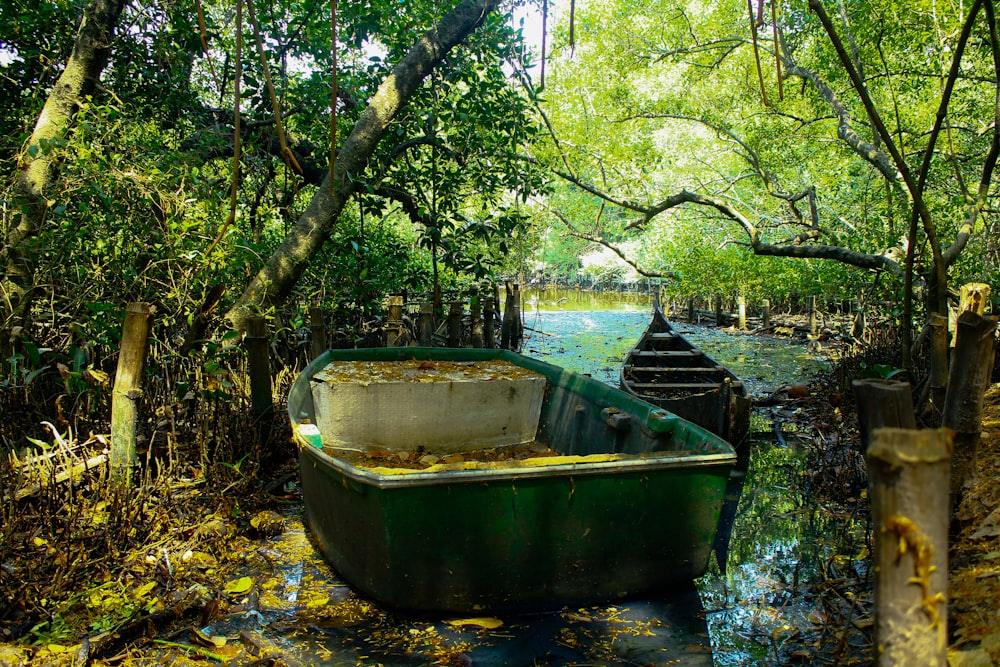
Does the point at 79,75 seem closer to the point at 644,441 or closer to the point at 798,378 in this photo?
the point at 644,441

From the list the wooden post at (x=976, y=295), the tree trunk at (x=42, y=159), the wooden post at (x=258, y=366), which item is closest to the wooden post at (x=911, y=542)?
the wooden post at (x=976, y=295)

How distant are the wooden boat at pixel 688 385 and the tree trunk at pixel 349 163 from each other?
3.37 meters

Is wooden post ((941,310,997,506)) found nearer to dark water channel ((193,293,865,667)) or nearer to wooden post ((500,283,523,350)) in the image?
dark water channel ((193,293,865,667))

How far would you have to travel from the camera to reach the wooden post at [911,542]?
1342 millimetres

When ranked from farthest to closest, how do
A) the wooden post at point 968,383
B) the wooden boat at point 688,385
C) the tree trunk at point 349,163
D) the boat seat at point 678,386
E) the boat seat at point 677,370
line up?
the boat seat at point 677,370
the boat seat at point 678,386
the wooden boat at point 688,385
the tree trunk at point 349,163
the wooden post at point 968,383

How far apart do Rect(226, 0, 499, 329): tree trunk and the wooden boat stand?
337 cm

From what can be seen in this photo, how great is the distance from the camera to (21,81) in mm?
6453

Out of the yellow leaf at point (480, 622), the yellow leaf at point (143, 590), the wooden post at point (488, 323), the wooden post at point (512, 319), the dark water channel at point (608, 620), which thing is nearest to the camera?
the dark water channel at point (608, 620)

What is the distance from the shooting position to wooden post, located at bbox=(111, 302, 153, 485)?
418 centimetres

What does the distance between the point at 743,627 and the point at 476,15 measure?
630 cm

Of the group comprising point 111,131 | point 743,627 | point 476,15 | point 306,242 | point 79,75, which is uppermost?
point 476,15

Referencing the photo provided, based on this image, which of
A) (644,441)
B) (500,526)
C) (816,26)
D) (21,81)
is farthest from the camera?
(816,26)

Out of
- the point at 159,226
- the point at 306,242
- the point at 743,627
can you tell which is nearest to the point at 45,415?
the point at 159,226

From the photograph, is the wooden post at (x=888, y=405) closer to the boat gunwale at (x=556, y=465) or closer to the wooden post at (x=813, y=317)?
the boat gunwale at (x=556, y=465)
